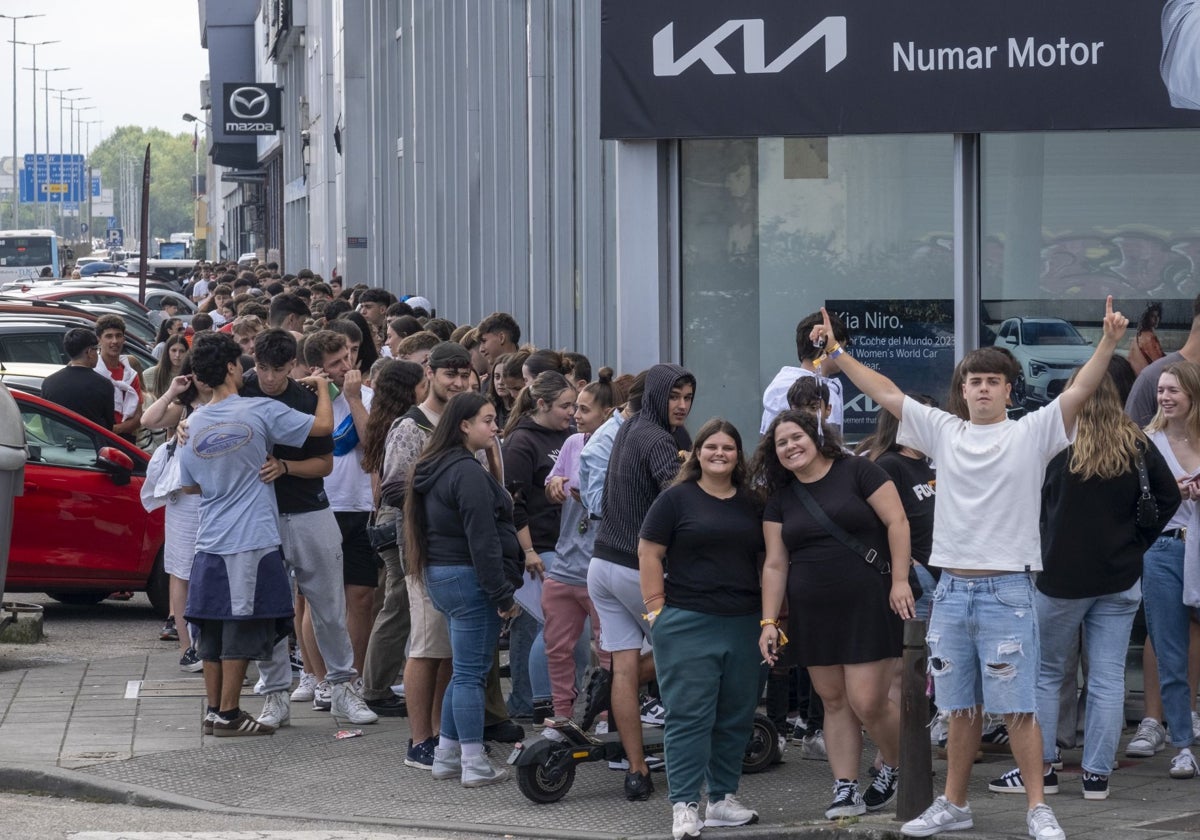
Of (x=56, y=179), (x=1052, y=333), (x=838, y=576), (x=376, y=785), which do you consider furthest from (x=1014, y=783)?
(x=56, y=179)

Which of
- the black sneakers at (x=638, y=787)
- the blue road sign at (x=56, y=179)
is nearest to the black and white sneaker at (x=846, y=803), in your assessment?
the black sneakers at (x=638, y=787)

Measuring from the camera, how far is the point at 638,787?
7914 mm

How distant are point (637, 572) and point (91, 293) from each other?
2452cm

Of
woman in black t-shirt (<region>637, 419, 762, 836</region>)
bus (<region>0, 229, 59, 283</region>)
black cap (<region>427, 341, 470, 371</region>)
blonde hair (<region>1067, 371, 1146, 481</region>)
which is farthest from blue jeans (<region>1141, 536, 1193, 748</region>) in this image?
bus (<region>0, 229, 59, 283</region>)

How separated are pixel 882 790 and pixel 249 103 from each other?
174ft

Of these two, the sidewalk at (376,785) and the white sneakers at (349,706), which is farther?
the white sneakers at (349,706)

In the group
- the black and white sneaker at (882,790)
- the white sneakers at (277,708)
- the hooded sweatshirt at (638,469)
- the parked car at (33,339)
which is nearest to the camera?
the black and white sneaker at (882,790)

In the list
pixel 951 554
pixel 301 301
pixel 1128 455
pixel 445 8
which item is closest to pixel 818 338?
pixel 951 554

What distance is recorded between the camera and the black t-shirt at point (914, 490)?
26.5ft

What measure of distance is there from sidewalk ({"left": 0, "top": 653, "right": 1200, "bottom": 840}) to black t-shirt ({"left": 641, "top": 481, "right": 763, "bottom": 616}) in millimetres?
940

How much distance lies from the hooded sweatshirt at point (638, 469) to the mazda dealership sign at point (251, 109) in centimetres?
5094

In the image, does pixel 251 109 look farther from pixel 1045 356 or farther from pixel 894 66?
pixel 1045 356

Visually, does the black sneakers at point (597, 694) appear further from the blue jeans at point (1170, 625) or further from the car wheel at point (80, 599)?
the car wheel at point (80, 599)

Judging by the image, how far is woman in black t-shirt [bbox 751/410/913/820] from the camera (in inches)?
282
